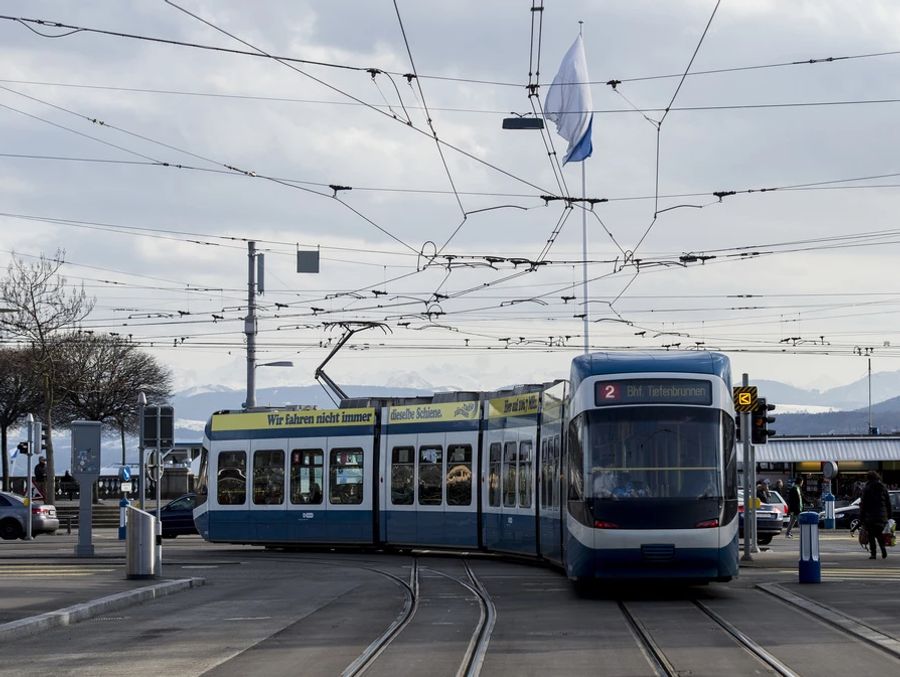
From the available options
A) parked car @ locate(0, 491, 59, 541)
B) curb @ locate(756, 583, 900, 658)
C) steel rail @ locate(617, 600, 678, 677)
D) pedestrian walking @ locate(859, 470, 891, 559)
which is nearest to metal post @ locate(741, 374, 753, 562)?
pedestrian walking @ locate(859, 470, 891, 559)

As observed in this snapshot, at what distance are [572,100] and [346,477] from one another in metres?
8.76

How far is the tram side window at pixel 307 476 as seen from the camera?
31.4 metres

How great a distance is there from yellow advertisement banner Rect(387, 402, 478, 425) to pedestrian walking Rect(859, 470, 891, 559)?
23.7 ft

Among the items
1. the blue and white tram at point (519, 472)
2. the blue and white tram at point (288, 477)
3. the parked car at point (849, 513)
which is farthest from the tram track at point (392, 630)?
the parked car at point (849, 513)

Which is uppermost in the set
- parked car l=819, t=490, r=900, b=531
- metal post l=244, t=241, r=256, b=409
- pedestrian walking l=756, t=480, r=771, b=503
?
metal post l=244, t=241, r=256, b=409

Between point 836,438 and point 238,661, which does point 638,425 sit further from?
point 836,438

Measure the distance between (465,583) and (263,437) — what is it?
36.2 ft

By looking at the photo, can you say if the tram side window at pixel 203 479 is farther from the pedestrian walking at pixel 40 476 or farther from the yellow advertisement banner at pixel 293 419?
the pedestrian walking at pixel 40 476

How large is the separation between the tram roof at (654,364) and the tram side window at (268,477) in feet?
44.1

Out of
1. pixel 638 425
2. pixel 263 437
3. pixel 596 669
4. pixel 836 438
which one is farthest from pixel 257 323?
pixel 836 438

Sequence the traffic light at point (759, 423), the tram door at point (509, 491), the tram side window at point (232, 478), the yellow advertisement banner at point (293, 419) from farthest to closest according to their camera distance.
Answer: the tram side window at point (232, 478), the yellow advertisement banner at point (293, 419), the traffic light at point (759, 423), the tram door at point (509, 491)

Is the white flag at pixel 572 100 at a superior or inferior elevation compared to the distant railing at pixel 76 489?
superior

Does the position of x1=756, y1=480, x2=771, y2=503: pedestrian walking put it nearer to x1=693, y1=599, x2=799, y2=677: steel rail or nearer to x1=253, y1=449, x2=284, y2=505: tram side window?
x1=253, y1=449, x2=284, y2=505: tram side window

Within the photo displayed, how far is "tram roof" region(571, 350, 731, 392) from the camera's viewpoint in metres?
19.1
